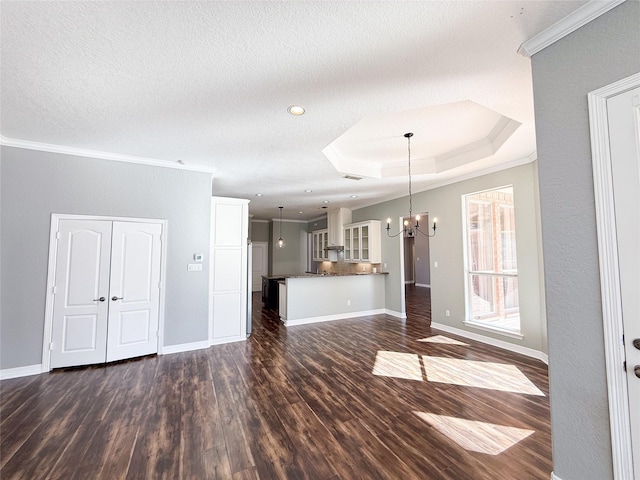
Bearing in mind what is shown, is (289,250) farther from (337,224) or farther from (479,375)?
(479,375)

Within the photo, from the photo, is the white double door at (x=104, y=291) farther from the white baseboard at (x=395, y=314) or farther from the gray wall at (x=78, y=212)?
the white baseboard at (x=395, y=314)

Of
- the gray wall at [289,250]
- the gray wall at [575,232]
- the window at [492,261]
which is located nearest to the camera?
the gray wall at [575,232]

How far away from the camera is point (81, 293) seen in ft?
11.9

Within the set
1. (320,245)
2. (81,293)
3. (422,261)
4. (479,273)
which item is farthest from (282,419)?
(422,261)

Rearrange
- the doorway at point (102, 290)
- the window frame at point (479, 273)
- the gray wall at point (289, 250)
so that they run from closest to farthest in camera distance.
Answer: the doorway at point (102, 290) < the window frame at point (479, 273) < the gray wall at point (289, 250)

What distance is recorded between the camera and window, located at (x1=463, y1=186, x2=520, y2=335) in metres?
4.39

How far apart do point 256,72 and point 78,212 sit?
10.8 ft

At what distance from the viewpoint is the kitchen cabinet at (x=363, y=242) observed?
7062 mm

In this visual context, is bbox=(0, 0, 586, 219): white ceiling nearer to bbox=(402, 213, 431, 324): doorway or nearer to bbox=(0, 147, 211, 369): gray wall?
bbox=(0, 147, 211, 369): gray wall

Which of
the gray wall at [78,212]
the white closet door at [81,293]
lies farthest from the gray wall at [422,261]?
the white closet door at [81,293]

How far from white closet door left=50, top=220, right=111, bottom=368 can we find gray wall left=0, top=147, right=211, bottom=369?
154 millimetres

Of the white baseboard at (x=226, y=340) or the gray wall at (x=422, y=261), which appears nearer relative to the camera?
the white baseboard at (x=226, y=340)

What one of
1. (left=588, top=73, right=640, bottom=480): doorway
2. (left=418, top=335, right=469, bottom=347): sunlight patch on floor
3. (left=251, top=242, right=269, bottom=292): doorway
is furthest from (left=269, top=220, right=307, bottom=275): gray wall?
(left=588, top=73, right=640, bottom=480): doorway

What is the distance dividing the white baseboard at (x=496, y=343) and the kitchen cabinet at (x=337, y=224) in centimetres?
360
